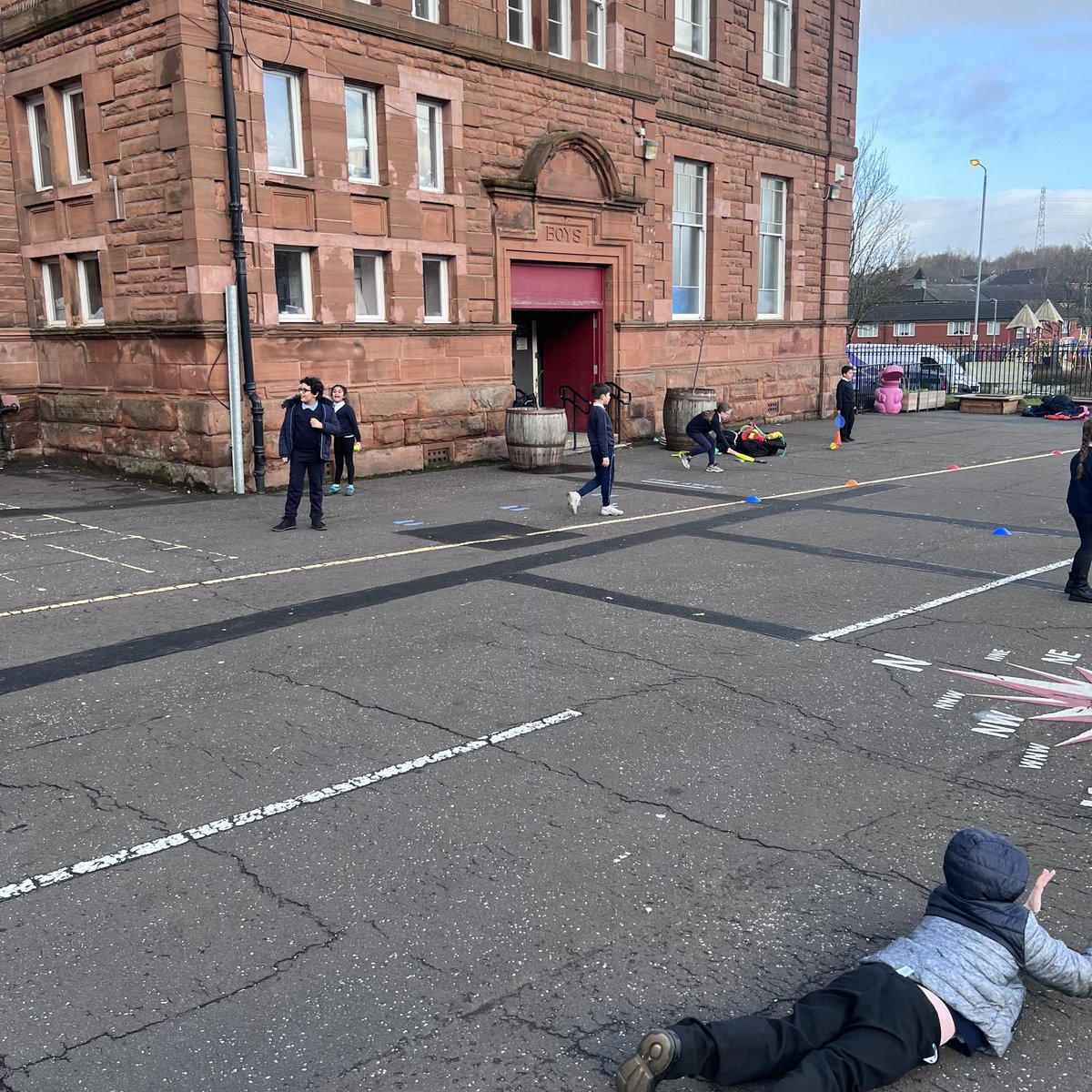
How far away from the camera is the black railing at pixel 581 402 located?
20.6 metres

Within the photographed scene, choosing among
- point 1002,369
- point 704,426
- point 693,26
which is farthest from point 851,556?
point 1002,369

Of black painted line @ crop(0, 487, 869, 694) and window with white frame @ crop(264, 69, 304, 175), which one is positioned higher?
window with white frame @ crop(264, 69, 304, 175)

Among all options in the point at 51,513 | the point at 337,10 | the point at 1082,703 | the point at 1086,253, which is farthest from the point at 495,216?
the point at 1086,253

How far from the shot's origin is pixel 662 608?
872 centimetres

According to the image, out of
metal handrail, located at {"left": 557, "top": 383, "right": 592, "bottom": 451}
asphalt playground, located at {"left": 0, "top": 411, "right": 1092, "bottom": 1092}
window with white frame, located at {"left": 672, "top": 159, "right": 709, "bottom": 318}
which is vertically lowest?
asphalt playground, located at {"left": 0, "top": 411, "right": 1092, "bottom": 1092}

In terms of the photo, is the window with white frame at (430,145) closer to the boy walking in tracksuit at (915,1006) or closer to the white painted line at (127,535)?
the white painted line at (127,535)

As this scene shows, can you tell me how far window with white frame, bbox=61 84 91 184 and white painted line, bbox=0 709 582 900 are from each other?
14104 mm

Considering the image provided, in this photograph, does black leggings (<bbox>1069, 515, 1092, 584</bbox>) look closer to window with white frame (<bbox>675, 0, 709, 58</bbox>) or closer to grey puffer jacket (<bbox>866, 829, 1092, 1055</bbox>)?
grey puffer jacket (<bbox>866, 829, 1092, 1055</bbox>)

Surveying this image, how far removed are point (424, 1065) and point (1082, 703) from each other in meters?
4.91

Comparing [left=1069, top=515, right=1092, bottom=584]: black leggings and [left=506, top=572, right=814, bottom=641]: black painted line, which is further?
[left=1069, top=515, right=1092, bottom=584]: black leggings

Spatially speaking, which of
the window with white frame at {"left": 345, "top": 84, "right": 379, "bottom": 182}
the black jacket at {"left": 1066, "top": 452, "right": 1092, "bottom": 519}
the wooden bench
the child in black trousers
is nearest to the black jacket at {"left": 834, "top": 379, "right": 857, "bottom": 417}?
the wooden bench

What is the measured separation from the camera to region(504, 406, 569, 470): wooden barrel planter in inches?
664

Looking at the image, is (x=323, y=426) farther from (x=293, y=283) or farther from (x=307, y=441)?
(x=293, y=283)

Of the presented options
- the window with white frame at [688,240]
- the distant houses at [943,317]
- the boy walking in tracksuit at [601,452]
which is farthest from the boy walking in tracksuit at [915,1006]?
the distant houses at [943,317]
